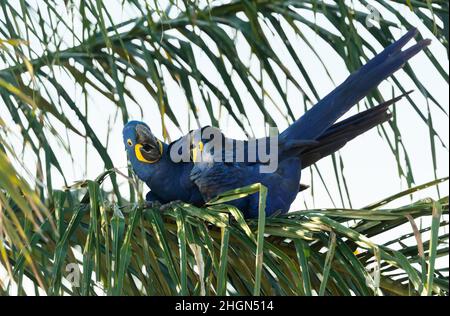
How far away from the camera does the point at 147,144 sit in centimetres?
145

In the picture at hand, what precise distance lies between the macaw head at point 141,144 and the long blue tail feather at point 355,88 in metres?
0.24

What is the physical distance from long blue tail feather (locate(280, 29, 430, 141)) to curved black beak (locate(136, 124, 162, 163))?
0.24 m

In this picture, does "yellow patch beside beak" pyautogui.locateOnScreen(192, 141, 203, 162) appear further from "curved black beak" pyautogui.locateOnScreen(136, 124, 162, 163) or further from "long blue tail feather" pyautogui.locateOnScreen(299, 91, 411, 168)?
"long blue tail feather" pyautogui.locateOnScreen(299, 91, 411, 168)

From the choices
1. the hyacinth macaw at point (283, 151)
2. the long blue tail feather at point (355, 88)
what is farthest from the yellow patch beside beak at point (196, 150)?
the long blue tail feather at point (355, 88)

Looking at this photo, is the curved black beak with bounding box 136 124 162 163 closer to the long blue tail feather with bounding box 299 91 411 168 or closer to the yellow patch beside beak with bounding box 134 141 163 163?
the yellow patch beside beak with bounding box 134 141 163 163

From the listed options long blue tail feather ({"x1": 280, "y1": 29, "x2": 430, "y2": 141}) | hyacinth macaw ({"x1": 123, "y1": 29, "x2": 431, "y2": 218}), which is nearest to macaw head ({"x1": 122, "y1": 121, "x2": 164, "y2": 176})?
hyacinth macaw ({"x1": 123, "y1": 29, "x2": 431, "y2": 218})

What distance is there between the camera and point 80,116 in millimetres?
1604

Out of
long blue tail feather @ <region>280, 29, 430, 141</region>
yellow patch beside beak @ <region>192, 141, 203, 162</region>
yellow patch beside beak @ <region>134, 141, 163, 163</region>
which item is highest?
long blue tail feather @ <region>280, 29, 430, 141</region>

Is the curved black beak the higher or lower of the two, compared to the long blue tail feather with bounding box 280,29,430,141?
lower

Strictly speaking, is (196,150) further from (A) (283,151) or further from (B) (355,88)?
(B) (355,88)

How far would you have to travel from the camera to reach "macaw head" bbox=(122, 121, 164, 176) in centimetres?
144

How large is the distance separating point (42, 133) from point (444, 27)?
33.7 inches

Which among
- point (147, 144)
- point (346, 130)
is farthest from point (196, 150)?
point (346, 130)

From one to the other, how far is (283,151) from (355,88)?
16 centimetres
